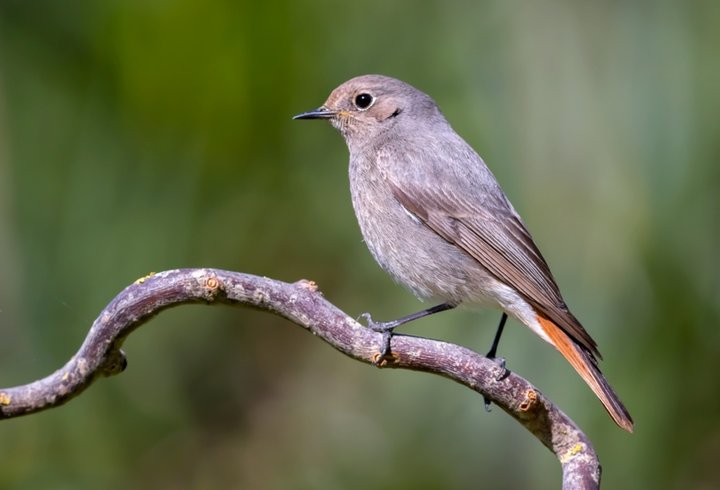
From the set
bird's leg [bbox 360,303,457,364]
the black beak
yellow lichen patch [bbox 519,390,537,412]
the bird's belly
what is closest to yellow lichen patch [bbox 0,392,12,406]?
bird's leg [bbox 360,303,457,364]

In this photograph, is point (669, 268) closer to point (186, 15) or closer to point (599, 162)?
point (599, 162)

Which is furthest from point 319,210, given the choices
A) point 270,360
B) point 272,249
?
point 270,360

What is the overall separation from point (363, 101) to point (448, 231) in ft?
2.79

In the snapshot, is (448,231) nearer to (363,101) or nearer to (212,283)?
(363,101)

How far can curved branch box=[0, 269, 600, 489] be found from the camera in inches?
102

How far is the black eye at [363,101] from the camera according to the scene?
14.8 feet

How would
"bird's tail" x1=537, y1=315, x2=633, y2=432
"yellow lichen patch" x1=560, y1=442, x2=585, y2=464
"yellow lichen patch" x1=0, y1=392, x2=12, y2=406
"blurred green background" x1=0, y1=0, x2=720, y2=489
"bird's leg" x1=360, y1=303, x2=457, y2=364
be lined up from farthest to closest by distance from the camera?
"blurred green background" x1=0, y1=0, x2=720, y2=489 → "bird's leg" x1=360, y1=303, x2=457, y2=364 → "bird's tail" x1=537, y1=315, x2=633, y2=432 → "yellow lichen patch" x1=560, y1=442, x2=585, y2=464 → "yellow lichen patch" x1=0, y1=392, x2=12, y2=406

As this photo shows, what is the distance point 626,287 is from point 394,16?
1.68 metres

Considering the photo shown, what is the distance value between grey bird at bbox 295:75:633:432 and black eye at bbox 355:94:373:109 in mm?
253

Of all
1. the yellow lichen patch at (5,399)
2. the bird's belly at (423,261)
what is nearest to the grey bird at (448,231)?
the bird's belly at (423,261)

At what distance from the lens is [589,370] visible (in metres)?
3.42

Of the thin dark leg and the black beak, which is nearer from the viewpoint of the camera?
the thin dark leg

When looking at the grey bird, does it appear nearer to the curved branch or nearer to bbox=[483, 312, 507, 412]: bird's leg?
bbox=[483, 312, 507, 412]: bird's leg

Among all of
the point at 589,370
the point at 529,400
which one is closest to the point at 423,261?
the point at 589,370
